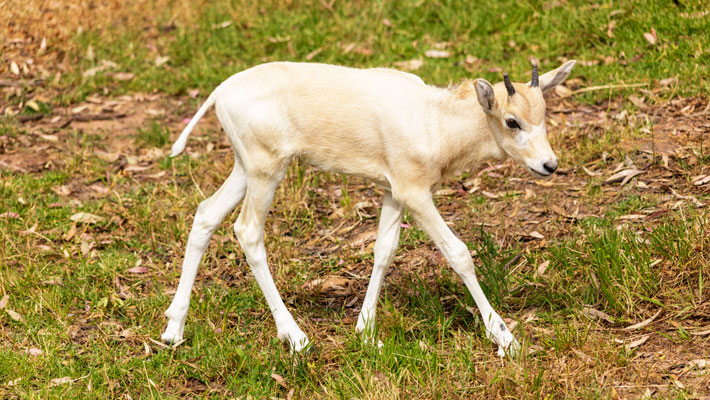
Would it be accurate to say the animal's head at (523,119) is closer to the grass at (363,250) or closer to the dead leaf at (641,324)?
the grass at (363,250)

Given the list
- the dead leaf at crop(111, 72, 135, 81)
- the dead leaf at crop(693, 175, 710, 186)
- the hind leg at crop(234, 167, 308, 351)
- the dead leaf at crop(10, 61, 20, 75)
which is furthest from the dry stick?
the dead leaf at crop(10, 61, 20, 75)

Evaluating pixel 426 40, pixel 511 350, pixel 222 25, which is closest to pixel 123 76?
pixel 222 25

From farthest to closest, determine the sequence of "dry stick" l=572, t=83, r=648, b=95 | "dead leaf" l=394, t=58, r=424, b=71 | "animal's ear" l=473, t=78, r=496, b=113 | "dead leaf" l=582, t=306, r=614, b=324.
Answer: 1. "dead leaf" l=394, t=58, r=424, b=71
2. "dry stick" l=572, t=83, r=648, b=95
3. "dead leaf" l=582, t=306, r=614, b=324
4. "animal's ear" l=473, t=78, r=496, b=113

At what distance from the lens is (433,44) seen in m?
9.95

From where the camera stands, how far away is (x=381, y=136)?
5086 millimetres

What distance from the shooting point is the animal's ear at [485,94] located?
469cm

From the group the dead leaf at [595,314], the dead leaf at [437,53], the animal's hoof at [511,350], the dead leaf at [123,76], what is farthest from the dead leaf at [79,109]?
the dead leaf at [595,314]

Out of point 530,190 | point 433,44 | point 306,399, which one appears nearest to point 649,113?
point 530,190

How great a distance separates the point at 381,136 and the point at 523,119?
87cm

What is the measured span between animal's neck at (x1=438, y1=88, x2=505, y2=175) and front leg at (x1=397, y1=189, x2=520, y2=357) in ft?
0.94

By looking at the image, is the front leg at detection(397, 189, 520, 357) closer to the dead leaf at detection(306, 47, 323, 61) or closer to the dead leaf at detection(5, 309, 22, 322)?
the dead leaf at detection(5, 309, 22, 322)

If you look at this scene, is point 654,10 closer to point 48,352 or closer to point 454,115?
point 454,115

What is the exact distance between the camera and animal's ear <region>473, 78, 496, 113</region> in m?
4.69

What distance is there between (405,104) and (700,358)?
2254mm
